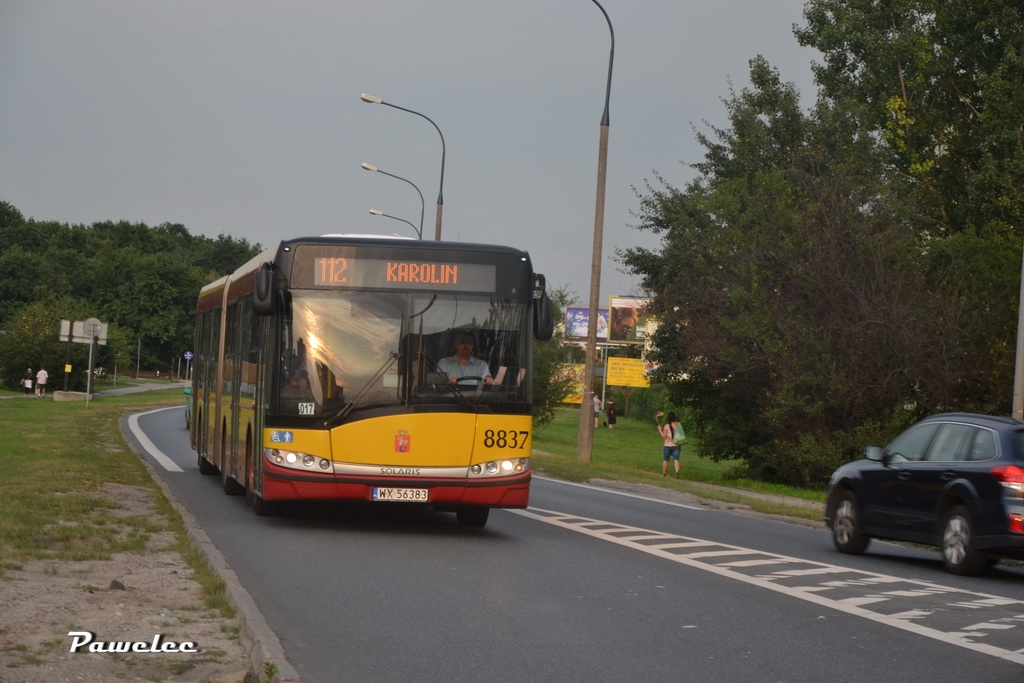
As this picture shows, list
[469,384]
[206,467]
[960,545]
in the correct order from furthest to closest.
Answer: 1. [206,467]
2. [469,384]
3. [960,545]

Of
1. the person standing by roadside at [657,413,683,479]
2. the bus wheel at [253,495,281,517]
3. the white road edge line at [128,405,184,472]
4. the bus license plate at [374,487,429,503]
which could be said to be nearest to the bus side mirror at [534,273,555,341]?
the bus license plate at [374,487,429,503]

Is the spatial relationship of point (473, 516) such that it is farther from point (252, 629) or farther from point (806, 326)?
point (806, 326)

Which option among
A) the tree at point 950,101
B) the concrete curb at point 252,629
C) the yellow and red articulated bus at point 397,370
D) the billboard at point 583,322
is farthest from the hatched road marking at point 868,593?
the billboard at point 583,322

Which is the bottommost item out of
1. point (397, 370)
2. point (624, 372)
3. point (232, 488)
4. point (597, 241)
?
point (232, 488)

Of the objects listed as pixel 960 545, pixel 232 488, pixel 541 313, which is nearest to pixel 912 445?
pixel 960 545

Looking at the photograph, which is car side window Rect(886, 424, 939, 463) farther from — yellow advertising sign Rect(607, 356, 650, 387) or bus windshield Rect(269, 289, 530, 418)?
yellow advertising sign Rect(607, 356, 650, 387)

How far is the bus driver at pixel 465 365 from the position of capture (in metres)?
15.0

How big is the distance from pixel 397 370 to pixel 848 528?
17.3 feet

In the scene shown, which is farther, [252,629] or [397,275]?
[397,275]

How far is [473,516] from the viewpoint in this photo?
16578mm

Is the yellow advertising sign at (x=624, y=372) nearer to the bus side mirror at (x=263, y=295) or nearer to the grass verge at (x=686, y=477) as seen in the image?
the grass verge at (x=686, y=477)

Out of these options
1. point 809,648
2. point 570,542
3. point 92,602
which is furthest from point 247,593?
point 570,542

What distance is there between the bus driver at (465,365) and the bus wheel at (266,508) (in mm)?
2923

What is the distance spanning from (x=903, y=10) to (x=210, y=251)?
131 metres
